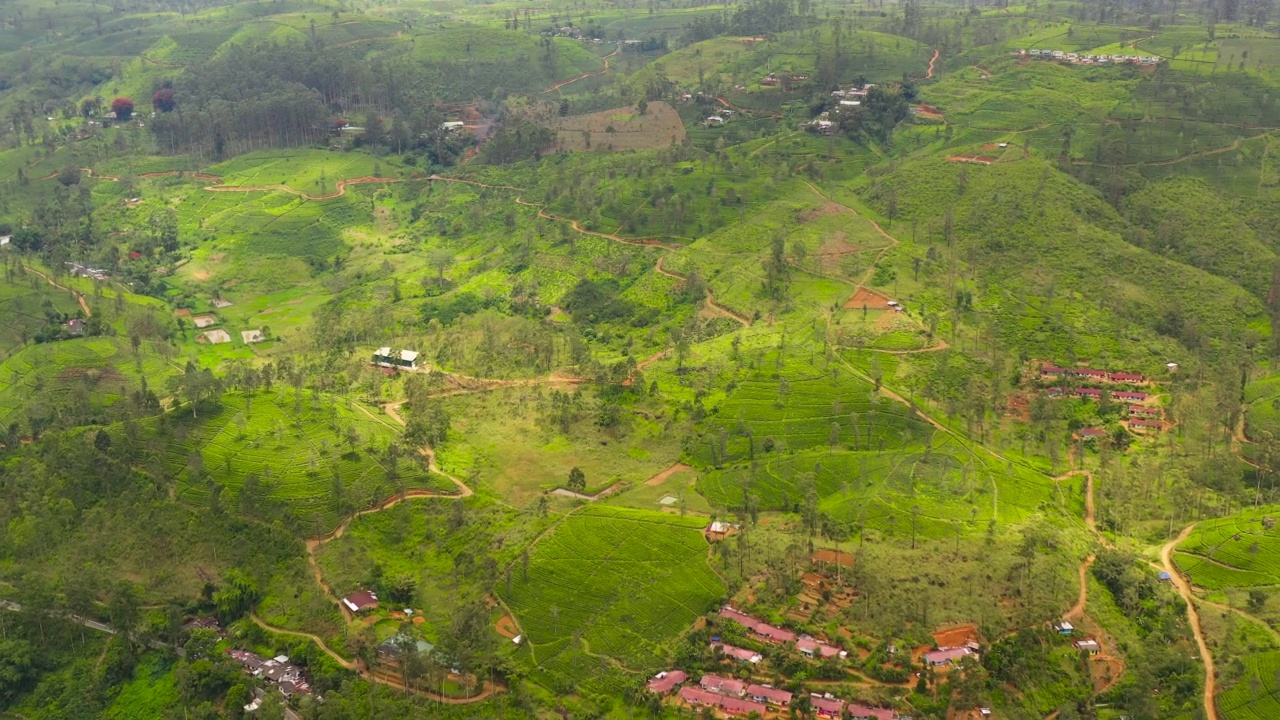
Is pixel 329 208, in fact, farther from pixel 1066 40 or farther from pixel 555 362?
pixel 1066 40

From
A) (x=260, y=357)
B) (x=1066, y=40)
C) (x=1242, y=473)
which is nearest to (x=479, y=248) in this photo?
(x=260, y=357)

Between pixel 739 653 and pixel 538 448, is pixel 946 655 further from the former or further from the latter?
pixel 538 448

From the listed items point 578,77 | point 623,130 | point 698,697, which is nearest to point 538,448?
point 698,697

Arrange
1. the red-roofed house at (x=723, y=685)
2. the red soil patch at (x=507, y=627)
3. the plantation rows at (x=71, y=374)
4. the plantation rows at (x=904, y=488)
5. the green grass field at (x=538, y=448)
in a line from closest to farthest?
the red-roofed house at (x=723, y=685) < the red soil patch at (x=507, y=627) < the plantation rows at (x=904, y=488) < the green grass field at (x=538, y=448) < the plantation rows at (x=71, y=374)

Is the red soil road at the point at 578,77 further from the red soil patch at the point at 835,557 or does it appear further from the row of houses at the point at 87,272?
the red soil patch at the point at 835,557

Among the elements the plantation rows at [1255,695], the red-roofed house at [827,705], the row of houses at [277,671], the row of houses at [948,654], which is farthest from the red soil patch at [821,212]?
the row of houses at [277,671]

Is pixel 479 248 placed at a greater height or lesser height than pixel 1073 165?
lesser
